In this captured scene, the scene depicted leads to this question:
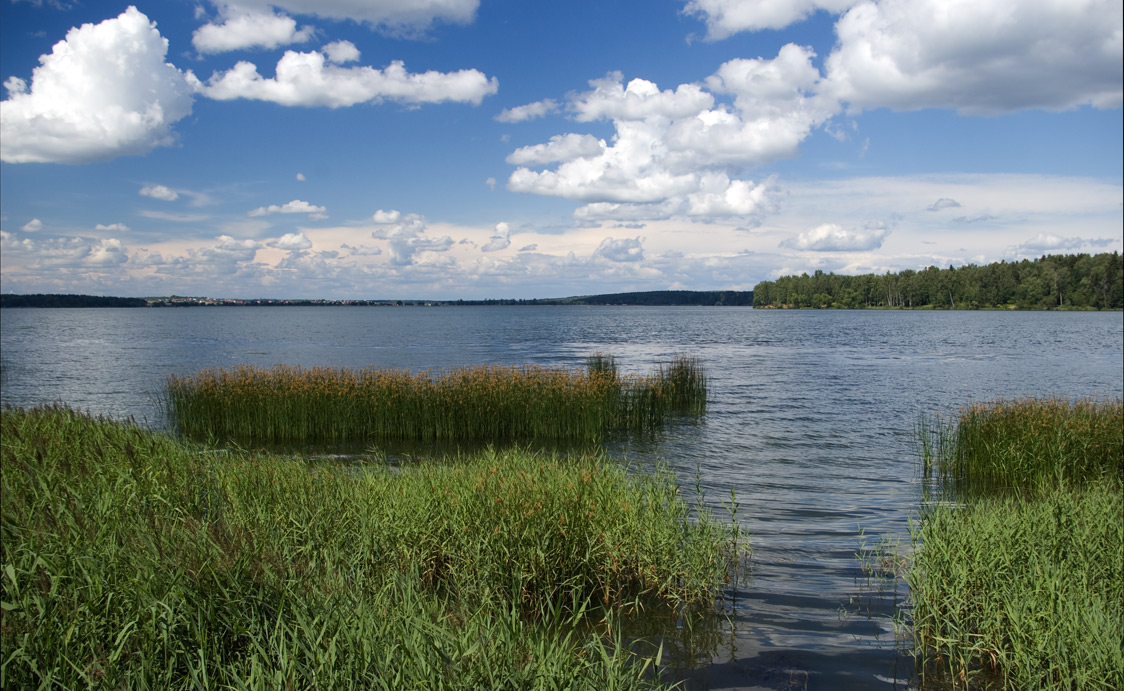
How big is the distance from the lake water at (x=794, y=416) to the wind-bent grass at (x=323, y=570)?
111 cm

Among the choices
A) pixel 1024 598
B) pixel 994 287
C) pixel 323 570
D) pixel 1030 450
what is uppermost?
pixel 994 287

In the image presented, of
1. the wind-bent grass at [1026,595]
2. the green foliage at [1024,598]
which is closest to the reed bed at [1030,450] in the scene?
the wind-bent grass at [1026,595]

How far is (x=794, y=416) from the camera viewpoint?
926 inches

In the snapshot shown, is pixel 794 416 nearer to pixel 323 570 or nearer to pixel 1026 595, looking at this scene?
pixel 1026 595

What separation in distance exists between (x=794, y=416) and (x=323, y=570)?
19964 millimetres

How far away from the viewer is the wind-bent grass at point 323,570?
163 inches

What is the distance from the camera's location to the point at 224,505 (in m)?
7.00

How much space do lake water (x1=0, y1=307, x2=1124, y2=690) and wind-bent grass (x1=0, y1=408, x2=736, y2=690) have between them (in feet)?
3.65

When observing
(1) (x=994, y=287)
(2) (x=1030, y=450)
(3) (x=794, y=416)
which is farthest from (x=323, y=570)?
(1) (x=994, y=287)

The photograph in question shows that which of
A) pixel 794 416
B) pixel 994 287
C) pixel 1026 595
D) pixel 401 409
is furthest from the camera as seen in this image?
pixel 994 287

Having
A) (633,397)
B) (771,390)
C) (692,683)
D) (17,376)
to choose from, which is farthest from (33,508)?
(17,376)

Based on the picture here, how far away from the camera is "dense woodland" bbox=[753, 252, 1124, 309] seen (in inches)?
4990

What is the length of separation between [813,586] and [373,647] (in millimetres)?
5670

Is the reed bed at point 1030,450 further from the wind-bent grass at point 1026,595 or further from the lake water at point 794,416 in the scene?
the wind-bent grass at point 1026,595
